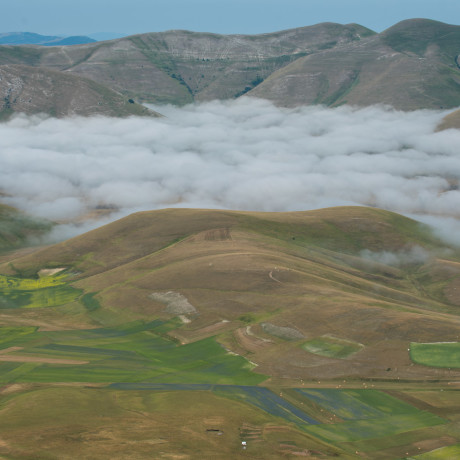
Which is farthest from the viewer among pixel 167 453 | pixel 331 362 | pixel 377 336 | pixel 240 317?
pixel 240 317

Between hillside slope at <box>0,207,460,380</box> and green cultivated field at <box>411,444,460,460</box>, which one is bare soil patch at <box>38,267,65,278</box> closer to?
hillside slope at <box>0,207,460,380</box>

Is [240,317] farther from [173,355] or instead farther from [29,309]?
[29,309]

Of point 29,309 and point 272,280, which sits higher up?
point 272,280

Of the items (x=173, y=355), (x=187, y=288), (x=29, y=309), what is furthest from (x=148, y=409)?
(x=29, y=309)

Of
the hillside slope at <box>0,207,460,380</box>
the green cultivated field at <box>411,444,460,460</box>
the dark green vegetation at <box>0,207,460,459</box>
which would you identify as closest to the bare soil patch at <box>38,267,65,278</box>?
the hillside slope at <box>0,207,460,380</box>

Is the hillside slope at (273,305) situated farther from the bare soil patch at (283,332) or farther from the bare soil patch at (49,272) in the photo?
the bare soil patch at (49,272)

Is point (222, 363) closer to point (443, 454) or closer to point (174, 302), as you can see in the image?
point (174, 302)

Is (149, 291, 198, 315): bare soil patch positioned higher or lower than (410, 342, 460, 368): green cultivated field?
lower

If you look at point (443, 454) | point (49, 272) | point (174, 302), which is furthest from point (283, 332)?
point (49, 272)
